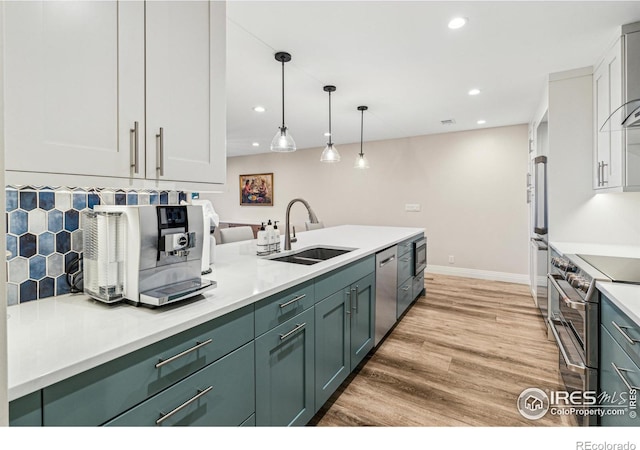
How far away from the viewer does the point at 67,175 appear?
0.94m

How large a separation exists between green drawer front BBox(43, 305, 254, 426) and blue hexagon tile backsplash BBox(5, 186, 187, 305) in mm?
613

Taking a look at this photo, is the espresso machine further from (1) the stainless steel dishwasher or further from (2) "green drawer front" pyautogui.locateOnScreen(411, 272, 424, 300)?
(2) "green drawer front" pyautogui.locateOnScreen(411, 272, 424, 300)

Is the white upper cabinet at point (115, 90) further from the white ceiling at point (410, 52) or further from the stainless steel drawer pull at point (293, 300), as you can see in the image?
the white ceiling at point (410, 52)

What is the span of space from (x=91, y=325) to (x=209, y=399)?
0.45 m

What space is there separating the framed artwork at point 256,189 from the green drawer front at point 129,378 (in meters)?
6.45

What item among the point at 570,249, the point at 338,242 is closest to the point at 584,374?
the point at 570,249

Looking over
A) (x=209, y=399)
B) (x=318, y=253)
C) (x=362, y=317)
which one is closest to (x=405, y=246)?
(x=318, y=253)

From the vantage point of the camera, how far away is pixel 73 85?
94 cm

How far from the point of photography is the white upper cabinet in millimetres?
849

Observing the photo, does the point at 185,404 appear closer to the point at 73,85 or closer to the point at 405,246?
the point at 73,85

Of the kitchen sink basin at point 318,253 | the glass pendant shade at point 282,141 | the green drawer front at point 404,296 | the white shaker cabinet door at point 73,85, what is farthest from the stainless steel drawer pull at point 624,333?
the glass pendant shade at point 282,141

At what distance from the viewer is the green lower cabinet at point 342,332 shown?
5.60 feet
